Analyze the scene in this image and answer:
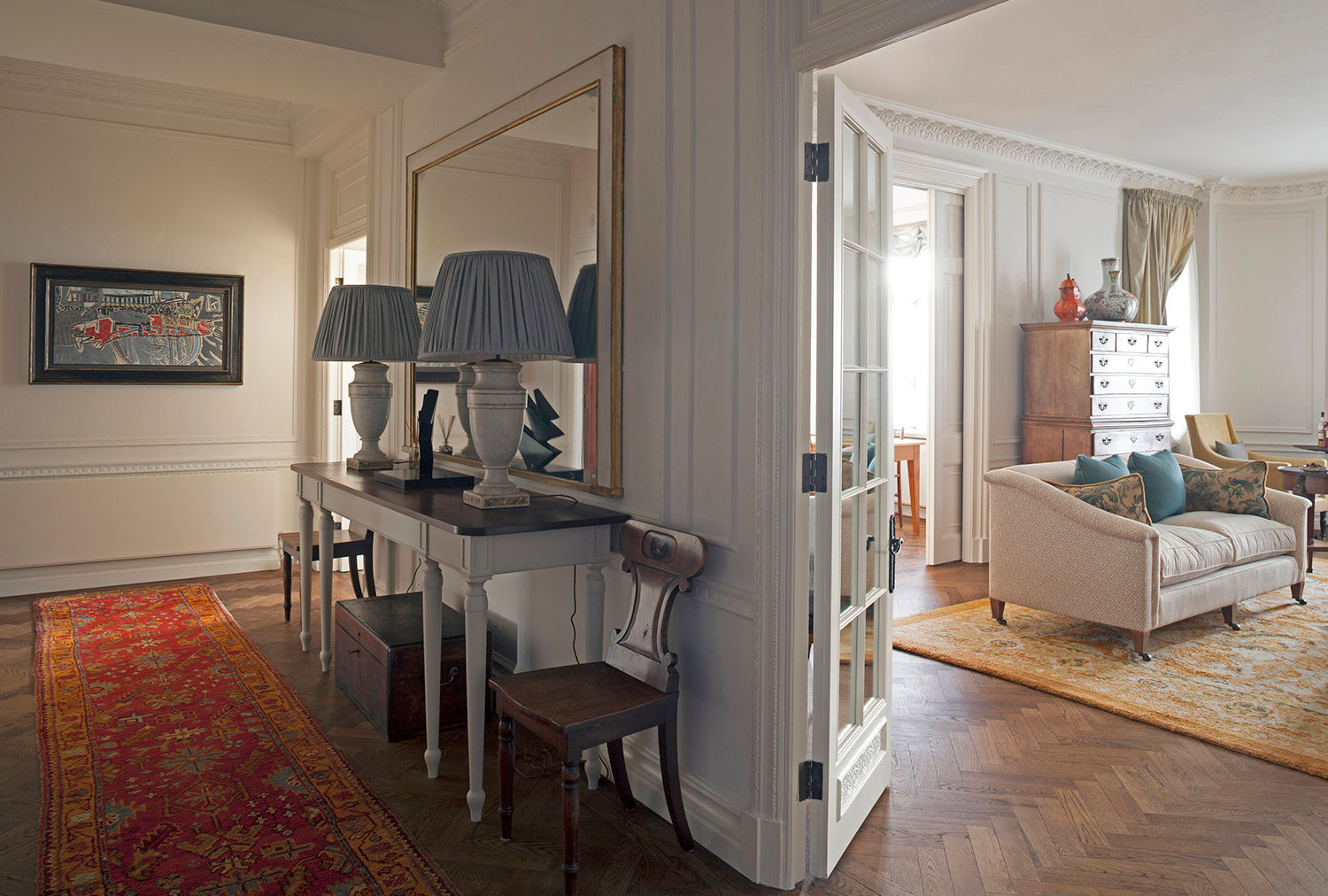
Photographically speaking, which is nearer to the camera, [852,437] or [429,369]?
[852,437]

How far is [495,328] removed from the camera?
2562 millimetres

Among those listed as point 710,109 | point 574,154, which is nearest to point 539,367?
point 574,154

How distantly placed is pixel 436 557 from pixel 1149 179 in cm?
688

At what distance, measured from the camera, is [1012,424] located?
21.1 feet

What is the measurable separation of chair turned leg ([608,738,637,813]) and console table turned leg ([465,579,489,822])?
0.38 metres

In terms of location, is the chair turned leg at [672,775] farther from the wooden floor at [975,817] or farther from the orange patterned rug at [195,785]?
the orange patterned rug at [195,785]

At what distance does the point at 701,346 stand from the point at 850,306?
426 mm

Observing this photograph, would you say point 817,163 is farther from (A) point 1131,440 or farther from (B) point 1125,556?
(A) point 1131,440

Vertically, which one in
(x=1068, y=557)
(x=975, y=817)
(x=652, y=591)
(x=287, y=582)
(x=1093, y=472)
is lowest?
(x=975, y=817)

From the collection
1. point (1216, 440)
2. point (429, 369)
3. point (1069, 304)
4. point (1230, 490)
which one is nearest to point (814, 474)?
point (429, 369)

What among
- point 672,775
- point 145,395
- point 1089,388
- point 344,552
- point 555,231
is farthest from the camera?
point 1089,388

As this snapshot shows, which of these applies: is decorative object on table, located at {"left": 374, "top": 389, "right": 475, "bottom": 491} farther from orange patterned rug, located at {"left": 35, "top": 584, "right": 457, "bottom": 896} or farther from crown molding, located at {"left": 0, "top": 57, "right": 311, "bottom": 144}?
crown molding, located at {"left": 0, "top": 57, "right": 311, "bottom": 144}

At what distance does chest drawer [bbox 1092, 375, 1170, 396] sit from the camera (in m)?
6.11

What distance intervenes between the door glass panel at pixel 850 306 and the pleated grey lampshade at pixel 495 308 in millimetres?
843
